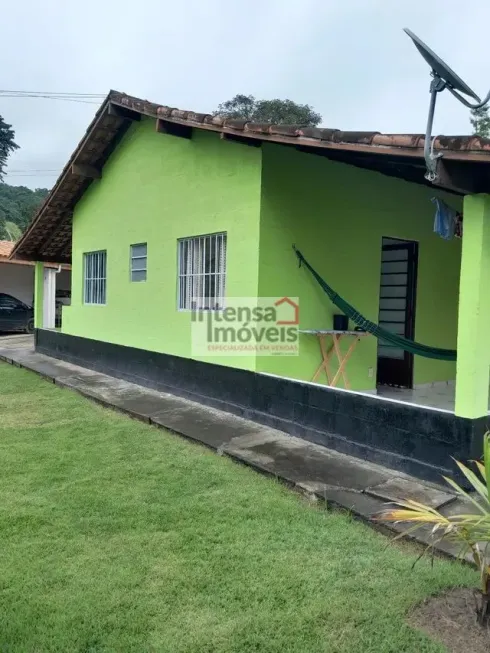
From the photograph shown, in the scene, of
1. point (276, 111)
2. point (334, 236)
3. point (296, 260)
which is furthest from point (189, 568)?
point (276, 111)

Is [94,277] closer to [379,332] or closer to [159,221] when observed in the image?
[159,221]

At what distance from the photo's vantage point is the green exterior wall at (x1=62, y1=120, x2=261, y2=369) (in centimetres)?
568

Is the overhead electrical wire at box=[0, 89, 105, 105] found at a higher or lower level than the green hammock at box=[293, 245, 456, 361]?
higher

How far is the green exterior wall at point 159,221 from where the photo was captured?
5.68 m

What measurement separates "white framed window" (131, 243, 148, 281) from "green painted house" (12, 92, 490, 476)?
0.03 m

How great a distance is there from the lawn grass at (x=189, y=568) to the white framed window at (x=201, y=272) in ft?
8.30

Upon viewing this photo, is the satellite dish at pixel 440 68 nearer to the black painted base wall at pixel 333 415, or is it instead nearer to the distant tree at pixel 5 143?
the black painted base wall at pixel 333 415

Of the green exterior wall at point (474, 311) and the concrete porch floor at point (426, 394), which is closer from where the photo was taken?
the green exterior wall at point (474, 311)

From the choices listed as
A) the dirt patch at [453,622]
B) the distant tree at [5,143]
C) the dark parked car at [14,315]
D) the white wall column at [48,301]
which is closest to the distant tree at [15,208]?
the distant tree at [5,143]

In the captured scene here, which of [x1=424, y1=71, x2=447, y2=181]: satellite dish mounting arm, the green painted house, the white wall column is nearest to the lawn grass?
the green painted house

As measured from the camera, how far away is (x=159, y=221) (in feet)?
23.7

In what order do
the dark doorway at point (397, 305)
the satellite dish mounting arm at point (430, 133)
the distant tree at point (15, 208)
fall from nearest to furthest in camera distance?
the satellite dish mounting arm at point (430, 133), the dark doorway at point (397, 305), the distant tree at point (15, 208)

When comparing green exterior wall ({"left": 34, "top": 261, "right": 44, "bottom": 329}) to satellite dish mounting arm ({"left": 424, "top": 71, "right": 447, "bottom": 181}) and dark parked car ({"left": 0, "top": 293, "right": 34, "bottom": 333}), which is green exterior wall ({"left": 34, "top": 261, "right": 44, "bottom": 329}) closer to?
dark parked car ({"left": 0, "top": 293, "right": 34, "bottom": 333})

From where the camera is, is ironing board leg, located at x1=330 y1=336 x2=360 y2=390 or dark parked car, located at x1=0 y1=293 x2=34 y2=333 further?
dark parked car, located at x1=0 y1=293 x2=34 y2=333
